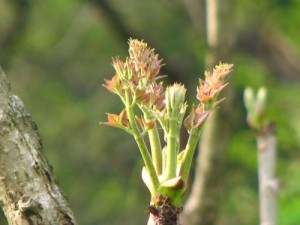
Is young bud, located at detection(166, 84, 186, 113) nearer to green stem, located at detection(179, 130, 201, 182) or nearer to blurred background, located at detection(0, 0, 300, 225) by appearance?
green stem, located at detection(179, 130, 201, 182)

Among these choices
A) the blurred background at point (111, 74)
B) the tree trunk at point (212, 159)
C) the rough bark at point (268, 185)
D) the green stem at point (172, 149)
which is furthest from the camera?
the blurred background at point (111, 74)

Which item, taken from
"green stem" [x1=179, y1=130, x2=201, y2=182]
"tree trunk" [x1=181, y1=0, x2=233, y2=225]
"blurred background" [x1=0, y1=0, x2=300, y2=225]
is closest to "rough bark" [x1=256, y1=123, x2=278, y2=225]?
"green stem" [x1=179, y1=130, x2=201, y2=182]

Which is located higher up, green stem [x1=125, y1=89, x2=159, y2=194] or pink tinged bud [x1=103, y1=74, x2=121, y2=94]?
pink tinged bud [x1=103, y1=74, x2=121, y2=94]

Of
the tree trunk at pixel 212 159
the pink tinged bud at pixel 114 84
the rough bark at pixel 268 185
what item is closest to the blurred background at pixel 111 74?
the tree trunk at pixel 212 159

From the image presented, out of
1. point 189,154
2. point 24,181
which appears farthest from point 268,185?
point 24,181

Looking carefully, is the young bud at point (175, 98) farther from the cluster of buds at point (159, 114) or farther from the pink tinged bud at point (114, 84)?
the pink tinged bud at point (114, 84)

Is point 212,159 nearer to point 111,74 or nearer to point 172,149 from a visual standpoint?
point 172,149
